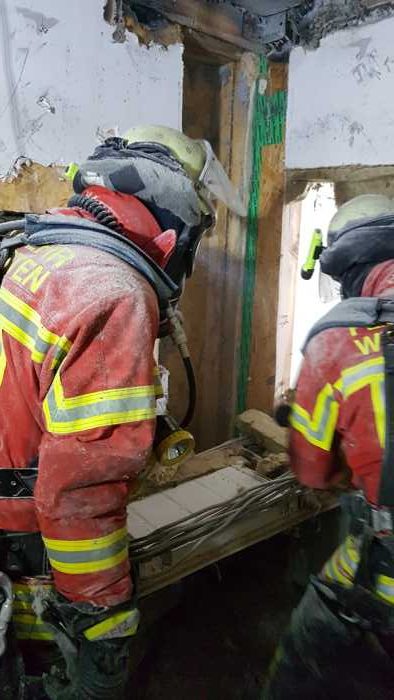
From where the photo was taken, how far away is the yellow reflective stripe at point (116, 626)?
3.84 feet

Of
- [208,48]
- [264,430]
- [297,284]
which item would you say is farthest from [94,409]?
[208,48]

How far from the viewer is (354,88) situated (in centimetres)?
270

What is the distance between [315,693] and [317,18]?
3.24 m

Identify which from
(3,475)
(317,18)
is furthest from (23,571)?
(317,18)

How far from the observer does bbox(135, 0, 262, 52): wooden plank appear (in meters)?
2.76

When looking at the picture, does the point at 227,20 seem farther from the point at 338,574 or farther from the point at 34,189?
the point at 338,574

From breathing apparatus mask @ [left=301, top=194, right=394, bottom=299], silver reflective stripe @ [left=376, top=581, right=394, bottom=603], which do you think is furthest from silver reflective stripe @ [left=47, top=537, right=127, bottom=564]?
breathing apparatus mask @ [left=301, top=194, right=394, bottom=299]

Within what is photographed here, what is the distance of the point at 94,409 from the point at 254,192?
8.62ft

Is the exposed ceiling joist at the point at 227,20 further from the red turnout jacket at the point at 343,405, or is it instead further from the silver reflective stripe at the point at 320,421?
the silver reflective stripe at the point at 320,421

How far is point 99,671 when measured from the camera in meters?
1.23

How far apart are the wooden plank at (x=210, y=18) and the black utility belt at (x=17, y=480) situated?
97.3 inches

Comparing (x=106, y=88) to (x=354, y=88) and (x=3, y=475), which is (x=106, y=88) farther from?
(x=3, y=475)

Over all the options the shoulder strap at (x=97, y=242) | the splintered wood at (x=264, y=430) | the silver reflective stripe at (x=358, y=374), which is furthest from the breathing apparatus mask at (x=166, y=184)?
the splintered wood at (x=264, y=430)

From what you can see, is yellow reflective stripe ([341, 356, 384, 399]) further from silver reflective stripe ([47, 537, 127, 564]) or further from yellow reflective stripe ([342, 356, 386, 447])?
silver reflective stripe ([47, 537, 127, 564])
